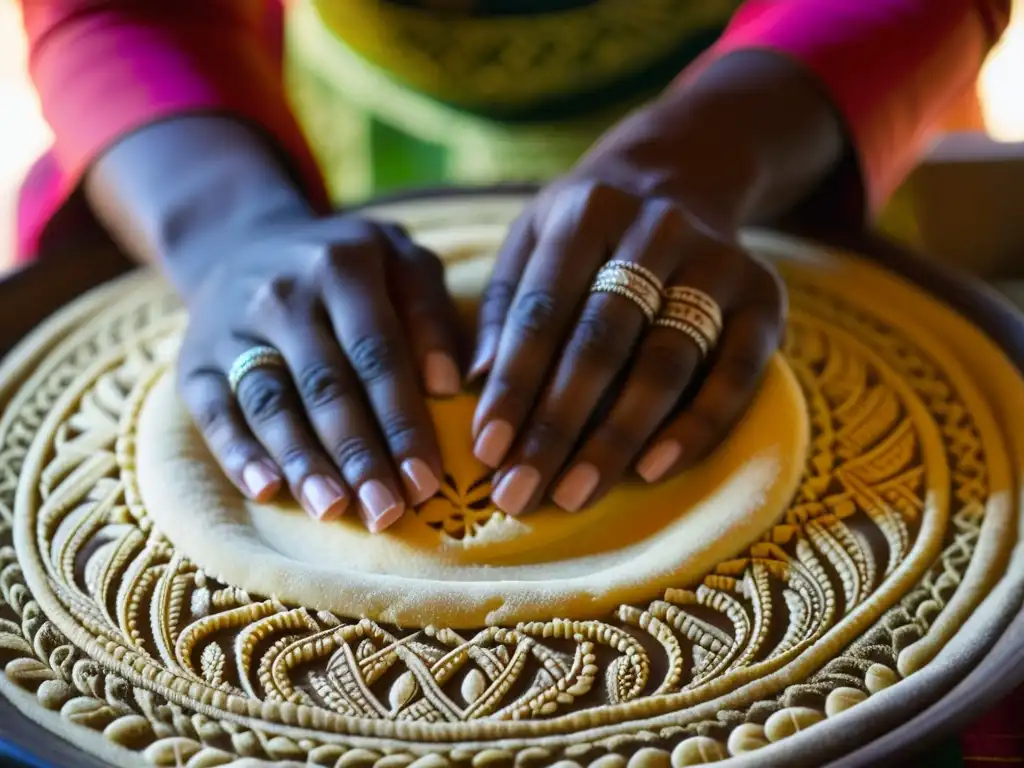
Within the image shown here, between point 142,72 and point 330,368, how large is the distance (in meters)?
0.35

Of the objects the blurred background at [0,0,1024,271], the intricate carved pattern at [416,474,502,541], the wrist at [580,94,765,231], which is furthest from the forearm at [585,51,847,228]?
the blurred background at [0,0,1024,271]

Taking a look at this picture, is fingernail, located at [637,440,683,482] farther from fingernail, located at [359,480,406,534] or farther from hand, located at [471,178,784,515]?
fingernail, located at [359,480,406,534]

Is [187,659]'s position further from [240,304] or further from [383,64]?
[383,64]

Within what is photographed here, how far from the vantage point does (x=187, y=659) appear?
0.42 m

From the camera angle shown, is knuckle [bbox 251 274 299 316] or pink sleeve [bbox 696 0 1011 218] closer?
knuckle [bbox 251 274 299 316]

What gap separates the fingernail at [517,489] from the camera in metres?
0.47

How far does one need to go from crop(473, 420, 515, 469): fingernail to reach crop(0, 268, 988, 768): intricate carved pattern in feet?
0.08

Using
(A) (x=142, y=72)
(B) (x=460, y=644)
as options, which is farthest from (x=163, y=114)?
(B) (x=460, y=644)

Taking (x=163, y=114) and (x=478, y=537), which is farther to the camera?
(x=163, y=114)

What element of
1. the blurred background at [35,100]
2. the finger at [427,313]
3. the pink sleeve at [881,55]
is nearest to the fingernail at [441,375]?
the finger at [427,313]

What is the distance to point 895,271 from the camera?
671mm

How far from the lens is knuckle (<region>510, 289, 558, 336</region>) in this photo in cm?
51

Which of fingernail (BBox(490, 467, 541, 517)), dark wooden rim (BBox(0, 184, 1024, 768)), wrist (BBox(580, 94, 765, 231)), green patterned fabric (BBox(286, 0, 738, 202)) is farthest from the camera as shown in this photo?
green patterned fabric (BBox(286, 0, 738, 202))

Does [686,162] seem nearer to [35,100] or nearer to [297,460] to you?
[297,460]
